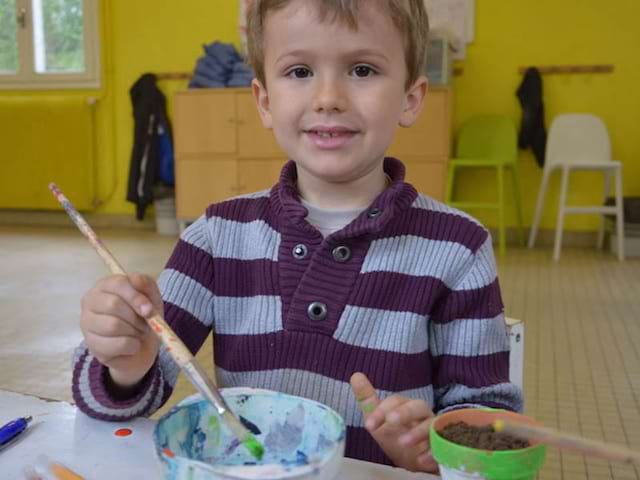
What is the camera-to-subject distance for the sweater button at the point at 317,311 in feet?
2.45

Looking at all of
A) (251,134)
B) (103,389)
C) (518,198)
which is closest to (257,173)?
(251,134)

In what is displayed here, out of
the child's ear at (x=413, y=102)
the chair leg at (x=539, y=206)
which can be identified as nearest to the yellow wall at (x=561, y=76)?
the chair leg at (x=539, y=206)

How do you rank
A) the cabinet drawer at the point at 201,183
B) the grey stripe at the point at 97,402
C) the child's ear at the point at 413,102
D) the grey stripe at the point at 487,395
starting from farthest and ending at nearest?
the cabinet drawer at the point at 201,183, the child's ear at the point at 413,102, the grey stripe at the point at 487,395, the grey stripe at the point at 97,402

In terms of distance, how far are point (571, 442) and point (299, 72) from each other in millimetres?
487

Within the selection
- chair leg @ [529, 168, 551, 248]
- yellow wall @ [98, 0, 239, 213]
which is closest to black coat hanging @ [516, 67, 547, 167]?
chair leg @ [529, 168, 551, 248]

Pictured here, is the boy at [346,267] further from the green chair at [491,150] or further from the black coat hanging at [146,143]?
the black coat hanging at [146,143]

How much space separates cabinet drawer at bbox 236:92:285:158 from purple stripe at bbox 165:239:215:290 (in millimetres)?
3234

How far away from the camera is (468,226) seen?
793 millimetres

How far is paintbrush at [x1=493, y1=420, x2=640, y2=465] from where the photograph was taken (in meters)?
0.39

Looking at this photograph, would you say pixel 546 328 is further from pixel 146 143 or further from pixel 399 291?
pixel 146 143

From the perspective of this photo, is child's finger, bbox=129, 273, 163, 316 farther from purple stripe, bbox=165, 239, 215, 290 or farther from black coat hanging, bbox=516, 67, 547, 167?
black coat hanging, bbox=516, 67, 547, 167

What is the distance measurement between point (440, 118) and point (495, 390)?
3.12 metres

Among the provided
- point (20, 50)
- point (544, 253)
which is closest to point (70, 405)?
point (544, 253)

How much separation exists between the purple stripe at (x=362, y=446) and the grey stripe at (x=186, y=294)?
0.21 m
